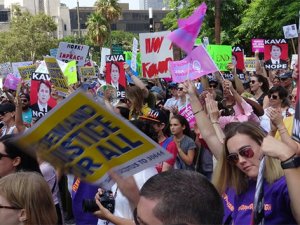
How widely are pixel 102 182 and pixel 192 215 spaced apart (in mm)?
868

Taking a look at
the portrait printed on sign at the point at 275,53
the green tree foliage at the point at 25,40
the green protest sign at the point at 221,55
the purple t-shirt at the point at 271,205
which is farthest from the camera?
the green tree foliage at the point at 25,40

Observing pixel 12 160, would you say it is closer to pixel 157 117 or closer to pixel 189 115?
pixel 157 117

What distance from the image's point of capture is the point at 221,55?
1094 centimetres

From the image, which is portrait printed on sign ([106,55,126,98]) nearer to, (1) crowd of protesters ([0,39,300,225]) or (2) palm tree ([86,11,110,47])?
(1) crowd of protesters ([0,39,300,225])

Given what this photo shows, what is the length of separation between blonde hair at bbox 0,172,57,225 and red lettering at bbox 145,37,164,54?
6406 mm

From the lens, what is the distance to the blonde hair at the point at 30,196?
265 cm

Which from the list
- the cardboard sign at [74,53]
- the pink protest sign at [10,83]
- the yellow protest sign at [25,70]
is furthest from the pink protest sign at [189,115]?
the pink protest sign at [10,83]

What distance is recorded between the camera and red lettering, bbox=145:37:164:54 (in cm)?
901

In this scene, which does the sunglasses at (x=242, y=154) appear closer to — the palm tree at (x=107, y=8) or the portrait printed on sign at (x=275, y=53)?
the portrait printed on sign at (x=275, y=53)

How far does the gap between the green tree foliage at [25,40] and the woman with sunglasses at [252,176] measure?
50.5m

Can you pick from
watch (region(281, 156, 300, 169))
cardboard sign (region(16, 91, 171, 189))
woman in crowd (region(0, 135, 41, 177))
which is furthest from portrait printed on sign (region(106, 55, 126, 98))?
Answer: watch (region(281, 156, 300, 169))

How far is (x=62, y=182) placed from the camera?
4875 millimetres

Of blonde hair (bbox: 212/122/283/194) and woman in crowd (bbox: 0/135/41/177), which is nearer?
blonde hair (bbox: 212/122/283/194)

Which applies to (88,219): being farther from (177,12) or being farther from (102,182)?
(177,12)
